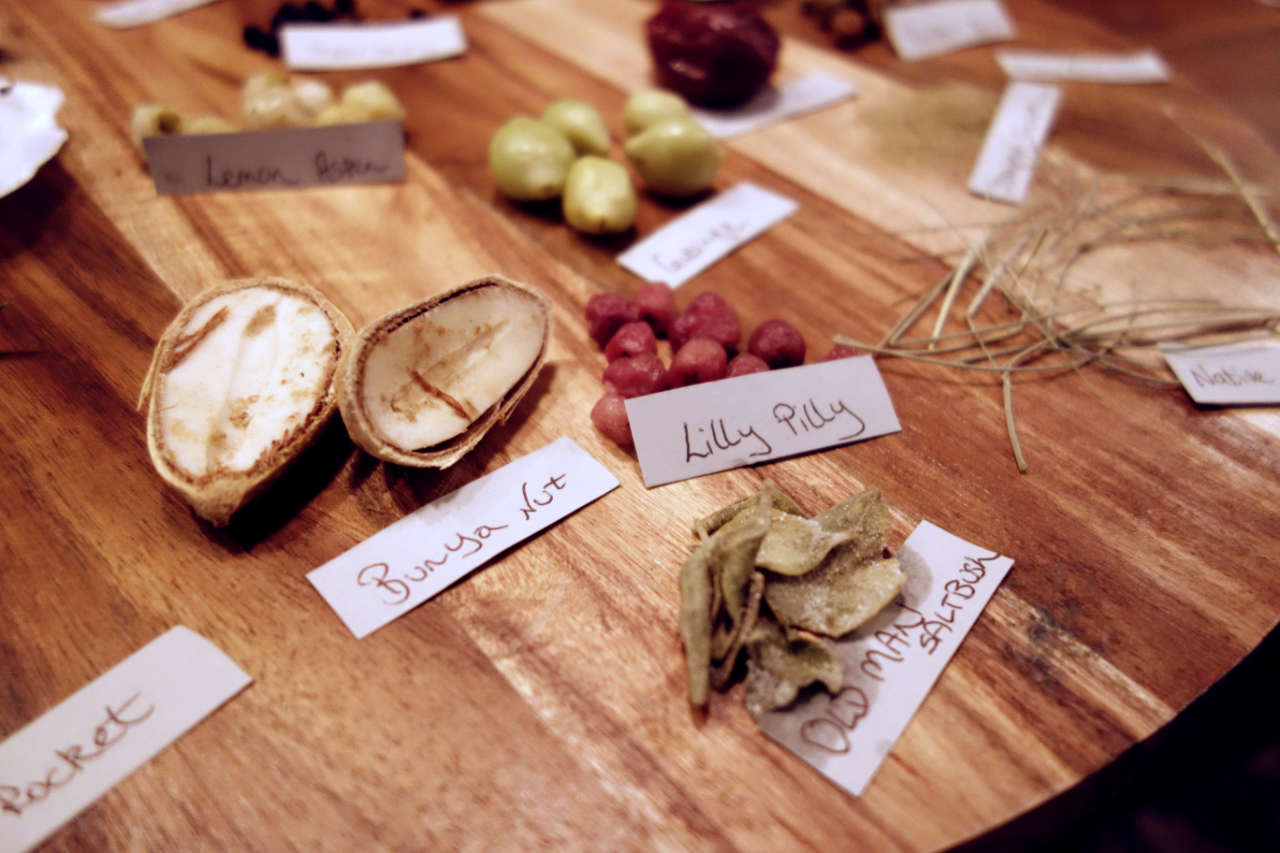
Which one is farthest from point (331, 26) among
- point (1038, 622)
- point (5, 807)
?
point (1038, 622)

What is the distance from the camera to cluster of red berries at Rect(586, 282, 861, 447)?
97 centimetres

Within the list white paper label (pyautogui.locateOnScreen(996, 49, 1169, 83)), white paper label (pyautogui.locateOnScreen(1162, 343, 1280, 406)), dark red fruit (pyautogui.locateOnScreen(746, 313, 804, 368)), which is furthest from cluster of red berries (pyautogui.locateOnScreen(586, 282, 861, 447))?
white paper label (pyautogui.locateOnScreen(996, 49, 1169, 83))

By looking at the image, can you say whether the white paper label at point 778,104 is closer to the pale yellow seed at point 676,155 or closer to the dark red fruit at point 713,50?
the dark red fruit at point 713,50

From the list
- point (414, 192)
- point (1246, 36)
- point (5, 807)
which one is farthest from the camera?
point (1246, 36)

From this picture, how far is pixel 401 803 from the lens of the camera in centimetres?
66

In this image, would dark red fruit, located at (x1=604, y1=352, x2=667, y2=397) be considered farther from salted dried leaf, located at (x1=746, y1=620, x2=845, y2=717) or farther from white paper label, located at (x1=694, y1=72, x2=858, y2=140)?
white paper label, located at (x1=694, y1=72, x2=858, y2=140)

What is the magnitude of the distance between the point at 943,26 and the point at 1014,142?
54 cm

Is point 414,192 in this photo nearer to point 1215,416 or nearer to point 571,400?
point 571,400

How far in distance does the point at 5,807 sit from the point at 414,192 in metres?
0.96

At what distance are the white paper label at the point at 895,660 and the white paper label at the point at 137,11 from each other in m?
1.76

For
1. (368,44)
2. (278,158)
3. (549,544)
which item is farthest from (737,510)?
(368,44)

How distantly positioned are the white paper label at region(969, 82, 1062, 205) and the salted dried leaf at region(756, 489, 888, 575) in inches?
33.1

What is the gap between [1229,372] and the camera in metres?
1.09

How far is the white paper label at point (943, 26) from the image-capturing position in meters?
1.83
